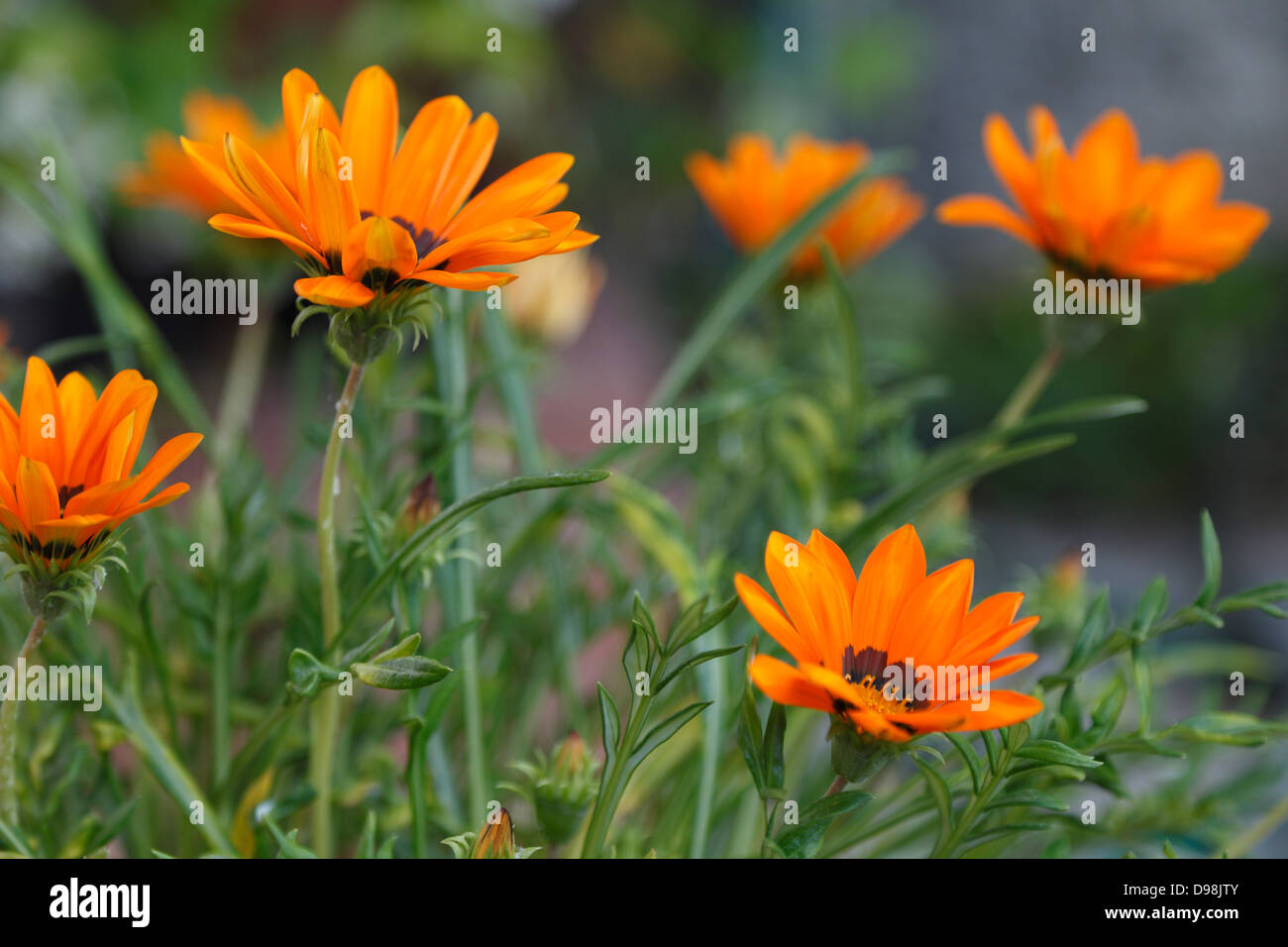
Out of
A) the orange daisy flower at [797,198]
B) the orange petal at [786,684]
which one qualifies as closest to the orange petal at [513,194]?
the orange petal at [786,684]

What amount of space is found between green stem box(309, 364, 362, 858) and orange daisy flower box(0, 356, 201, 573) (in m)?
0.03

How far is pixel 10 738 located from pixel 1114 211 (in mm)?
319

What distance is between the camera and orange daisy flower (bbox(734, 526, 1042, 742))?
0.63 feet

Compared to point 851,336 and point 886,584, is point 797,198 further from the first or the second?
point 886,584

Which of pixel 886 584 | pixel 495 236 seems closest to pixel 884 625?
pixel 886 584

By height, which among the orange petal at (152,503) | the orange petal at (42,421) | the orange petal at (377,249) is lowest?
the orange petal at (152,503)

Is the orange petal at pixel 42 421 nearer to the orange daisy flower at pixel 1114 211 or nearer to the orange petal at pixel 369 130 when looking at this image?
the orange petal at pixel 369 130

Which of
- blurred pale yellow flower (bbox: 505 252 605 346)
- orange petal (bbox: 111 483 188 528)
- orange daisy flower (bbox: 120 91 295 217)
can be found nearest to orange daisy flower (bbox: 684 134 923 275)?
blurred pale yellow flower (bbox: 505 252 605 346)

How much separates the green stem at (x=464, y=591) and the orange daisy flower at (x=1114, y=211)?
0.50 ft

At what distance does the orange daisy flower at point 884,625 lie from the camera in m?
0.19

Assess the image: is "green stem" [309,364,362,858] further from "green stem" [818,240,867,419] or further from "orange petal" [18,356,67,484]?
"green stem" [818,240,867,419]

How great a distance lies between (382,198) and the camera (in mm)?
238

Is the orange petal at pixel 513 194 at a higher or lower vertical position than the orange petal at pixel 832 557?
higher
